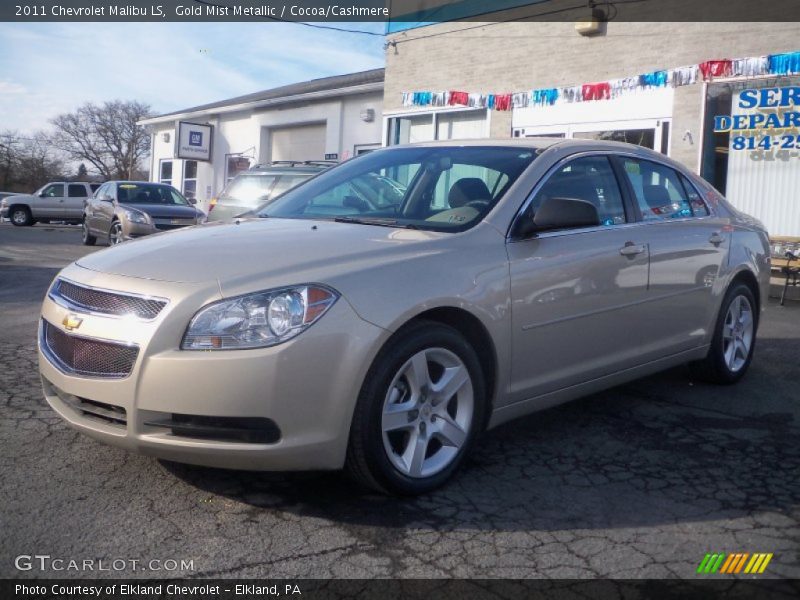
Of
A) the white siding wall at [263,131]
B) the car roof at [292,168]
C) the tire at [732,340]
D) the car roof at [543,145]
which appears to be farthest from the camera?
the white siding wall at [263,131]

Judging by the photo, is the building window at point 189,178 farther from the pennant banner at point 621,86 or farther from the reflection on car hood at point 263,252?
the reflection on car hood at point 263,252

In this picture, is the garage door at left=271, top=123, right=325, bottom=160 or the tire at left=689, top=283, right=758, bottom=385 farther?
the garage door at left=271, top=123, right=325, bottom=160

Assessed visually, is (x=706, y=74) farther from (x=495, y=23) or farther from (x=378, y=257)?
(x=378, y=257)

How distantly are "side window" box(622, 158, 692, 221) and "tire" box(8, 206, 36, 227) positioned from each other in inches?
1144

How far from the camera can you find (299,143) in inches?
964

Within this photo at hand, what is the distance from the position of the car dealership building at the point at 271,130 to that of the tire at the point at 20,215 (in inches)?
187

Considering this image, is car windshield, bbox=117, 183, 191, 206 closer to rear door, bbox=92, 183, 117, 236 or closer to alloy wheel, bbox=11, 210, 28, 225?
rear door, bbox=92, 183, 117, 236

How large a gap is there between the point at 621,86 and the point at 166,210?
28.5 feet

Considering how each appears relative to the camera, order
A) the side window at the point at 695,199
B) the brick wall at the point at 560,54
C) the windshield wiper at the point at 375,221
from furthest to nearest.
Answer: the brick wall at the point at 560,54
the side window at the point at 695,199
the windshield wiper at the point at 375,221


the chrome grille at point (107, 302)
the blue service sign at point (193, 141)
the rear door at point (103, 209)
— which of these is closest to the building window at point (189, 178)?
the blue service sign at point (193, 141)

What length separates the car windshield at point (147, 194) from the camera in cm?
Result: 1700

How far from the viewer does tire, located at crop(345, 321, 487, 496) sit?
329 centimetres

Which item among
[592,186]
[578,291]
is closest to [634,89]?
[592,186]

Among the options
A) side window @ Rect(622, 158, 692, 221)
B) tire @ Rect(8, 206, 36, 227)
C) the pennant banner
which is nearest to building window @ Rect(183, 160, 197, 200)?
tire @ Rect(8, 206, 36, 227)
